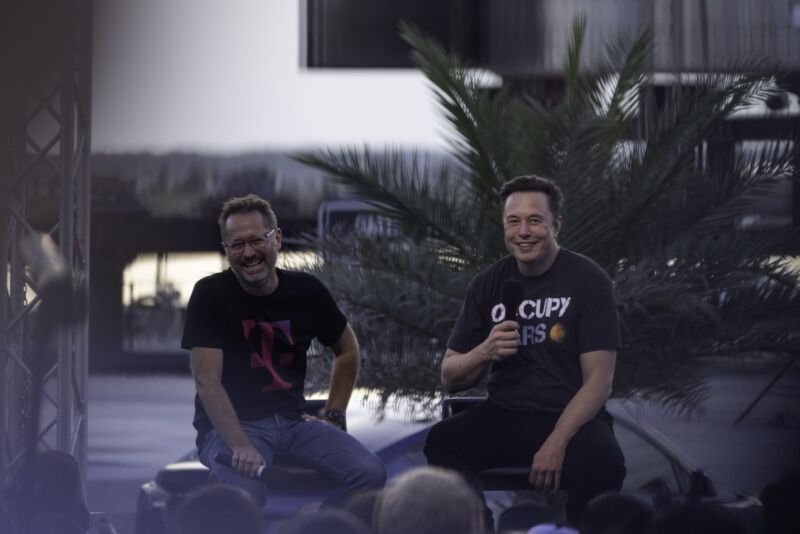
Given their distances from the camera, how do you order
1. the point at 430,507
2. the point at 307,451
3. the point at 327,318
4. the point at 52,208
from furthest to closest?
1. the point at 52,208
2. the point at 327,318
3. the point at 307,451
4. the point at 430,507

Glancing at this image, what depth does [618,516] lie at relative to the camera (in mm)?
2207

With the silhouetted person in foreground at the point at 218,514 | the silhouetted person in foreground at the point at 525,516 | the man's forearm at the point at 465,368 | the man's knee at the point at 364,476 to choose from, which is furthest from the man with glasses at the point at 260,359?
the silhouetted person in foreground at the point at 218,514

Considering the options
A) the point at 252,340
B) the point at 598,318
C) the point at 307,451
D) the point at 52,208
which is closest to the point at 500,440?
the point at 598,318

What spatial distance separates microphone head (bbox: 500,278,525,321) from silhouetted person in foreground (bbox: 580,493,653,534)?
1.15 meters

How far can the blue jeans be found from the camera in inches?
136

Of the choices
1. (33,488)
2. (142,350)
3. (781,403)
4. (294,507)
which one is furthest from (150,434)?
(33,488)

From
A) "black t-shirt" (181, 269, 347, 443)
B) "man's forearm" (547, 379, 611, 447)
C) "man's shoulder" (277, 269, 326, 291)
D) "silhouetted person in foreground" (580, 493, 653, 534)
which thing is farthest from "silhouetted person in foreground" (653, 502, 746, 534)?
"man's shoulder" (277, 269, 326, 291)

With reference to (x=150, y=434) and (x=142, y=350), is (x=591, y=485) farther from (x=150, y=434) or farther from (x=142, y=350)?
(x=142, y=350)

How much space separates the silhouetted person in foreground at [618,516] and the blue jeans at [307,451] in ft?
4.07

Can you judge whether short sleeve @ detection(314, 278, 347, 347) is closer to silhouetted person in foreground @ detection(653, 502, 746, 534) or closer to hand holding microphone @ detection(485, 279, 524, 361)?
hand holding microphone @ detection(485, 279, 524, 361)

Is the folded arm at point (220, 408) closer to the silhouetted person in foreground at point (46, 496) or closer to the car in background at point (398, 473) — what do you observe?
the car in background at point (398, 473)

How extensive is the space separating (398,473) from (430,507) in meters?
2.31

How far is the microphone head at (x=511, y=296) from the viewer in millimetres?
3447

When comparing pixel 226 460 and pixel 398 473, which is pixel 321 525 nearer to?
pixel 226 460
